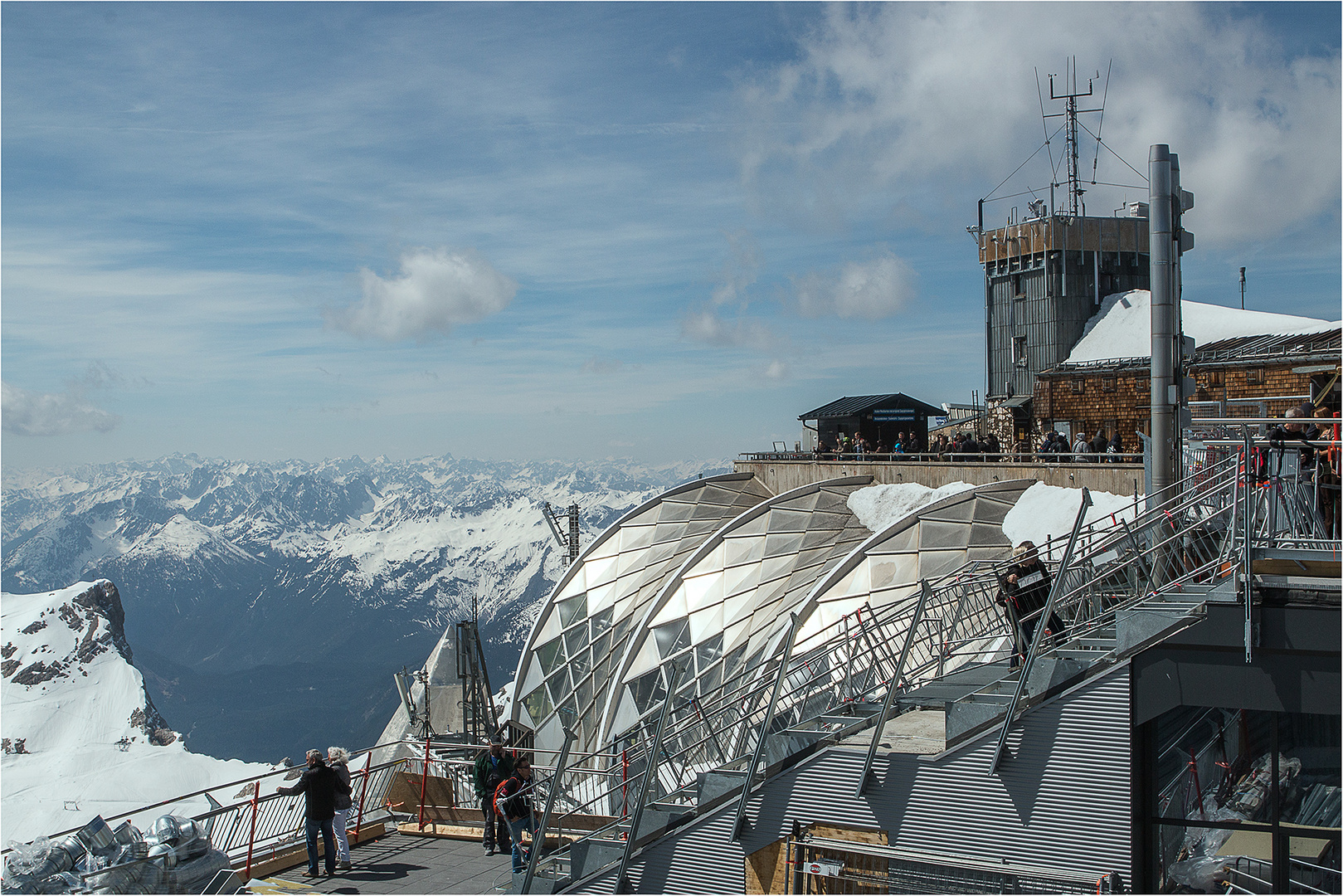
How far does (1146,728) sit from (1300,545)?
2.33 metres

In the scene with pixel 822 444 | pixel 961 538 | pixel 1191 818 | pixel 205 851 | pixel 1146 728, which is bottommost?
pixel 205 851

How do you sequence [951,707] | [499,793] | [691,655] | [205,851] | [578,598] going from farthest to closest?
[578,598], [691,655], [499,793], [205,851], [951,707]

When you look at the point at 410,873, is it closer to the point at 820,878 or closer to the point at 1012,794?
the point at 820,878

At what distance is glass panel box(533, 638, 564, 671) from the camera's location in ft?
99.7

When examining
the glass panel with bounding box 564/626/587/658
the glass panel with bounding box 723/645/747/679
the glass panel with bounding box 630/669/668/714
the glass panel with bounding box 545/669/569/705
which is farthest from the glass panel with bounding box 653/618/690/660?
the glass panel with bounding box 564/626/587/658

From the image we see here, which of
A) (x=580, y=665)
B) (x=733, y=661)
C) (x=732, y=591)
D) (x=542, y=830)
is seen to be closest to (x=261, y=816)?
(x=542, y=830)

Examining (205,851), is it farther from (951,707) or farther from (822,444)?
(822,444)

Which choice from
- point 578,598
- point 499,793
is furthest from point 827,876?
point 578,598

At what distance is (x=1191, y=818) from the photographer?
1000 centimetres

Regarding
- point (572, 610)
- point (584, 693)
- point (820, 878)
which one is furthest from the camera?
point (572, 610)

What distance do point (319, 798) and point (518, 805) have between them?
2524 mm

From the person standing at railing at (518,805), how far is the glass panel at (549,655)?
16.5 m

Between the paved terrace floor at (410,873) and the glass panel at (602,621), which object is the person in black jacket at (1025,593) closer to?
the paved terrace floor at (410,873)

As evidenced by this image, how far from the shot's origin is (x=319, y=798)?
12984mm
